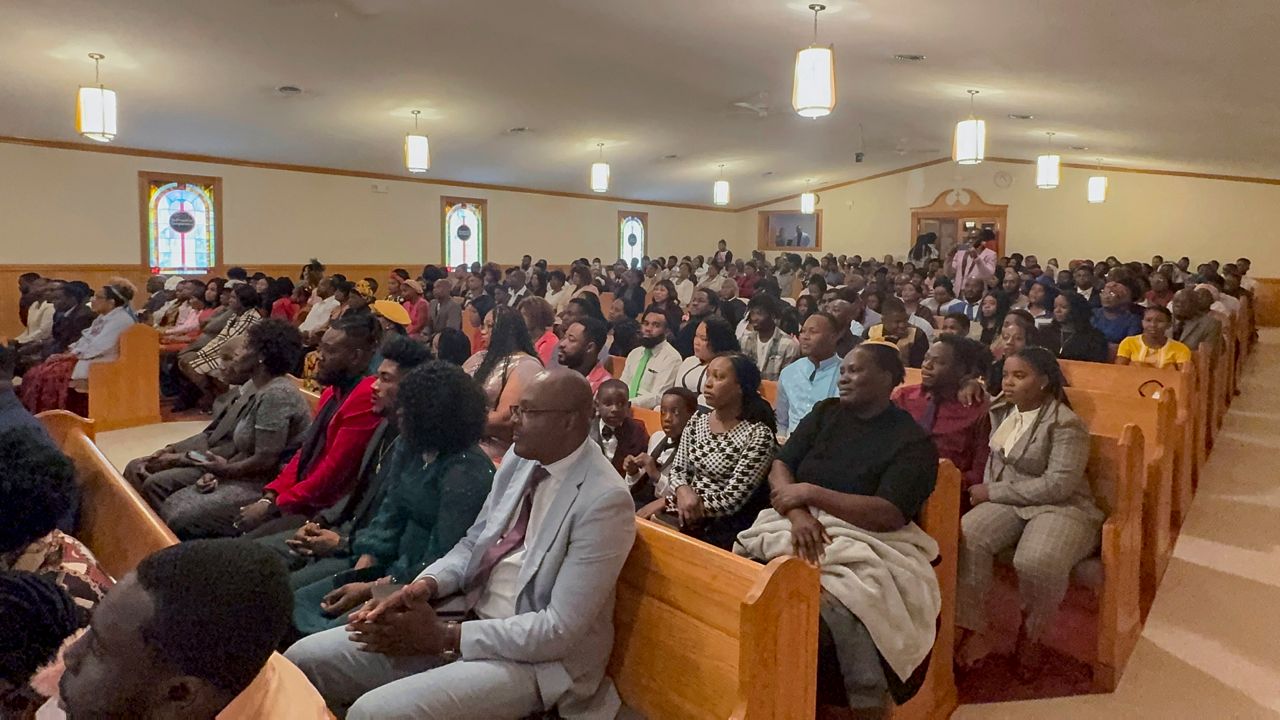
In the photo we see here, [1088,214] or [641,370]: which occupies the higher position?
[1088,214]

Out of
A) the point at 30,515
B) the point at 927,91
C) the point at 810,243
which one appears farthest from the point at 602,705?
the point at 810,243

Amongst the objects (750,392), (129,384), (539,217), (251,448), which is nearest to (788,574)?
(750,392)

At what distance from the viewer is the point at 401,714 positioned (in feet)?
5.75

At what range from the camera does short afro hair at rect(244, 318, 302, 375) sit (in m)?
3.49

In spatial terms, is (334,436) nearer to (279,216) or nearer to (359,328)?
(359,328)

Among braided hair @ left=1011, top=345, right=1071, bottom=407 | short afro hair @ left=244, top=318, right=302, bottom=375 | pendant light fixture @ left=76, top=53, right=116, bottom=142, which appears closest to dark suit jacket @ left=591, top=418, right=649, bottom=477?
short afro hair @ left=244, top=318, right=302, bottom=375

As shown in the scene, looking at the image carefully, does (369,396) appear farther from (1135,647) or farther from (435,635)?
(1135,647)

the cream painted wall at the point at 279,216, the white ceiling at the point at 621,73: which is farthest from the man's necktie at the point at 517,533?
the cream painted wall at the point at 279,216

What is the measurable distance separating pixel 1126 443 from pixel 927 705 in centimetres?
111

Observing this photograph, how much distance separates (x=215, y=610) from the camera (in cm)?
115

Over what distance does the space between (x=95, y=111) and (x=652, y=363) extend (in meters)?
5.13

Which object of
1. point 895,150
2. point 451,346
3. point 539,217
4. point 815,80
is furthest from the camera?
point 539,217

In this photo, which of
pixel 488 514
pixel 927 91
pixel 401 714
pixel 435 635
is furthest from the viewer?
pixel 927 91

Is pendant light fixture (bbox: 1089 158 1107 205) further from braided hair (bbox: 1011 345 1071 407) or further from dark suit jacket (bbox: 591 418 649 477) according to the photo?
dark suit jacket (bbox: 591 418 649 477)
